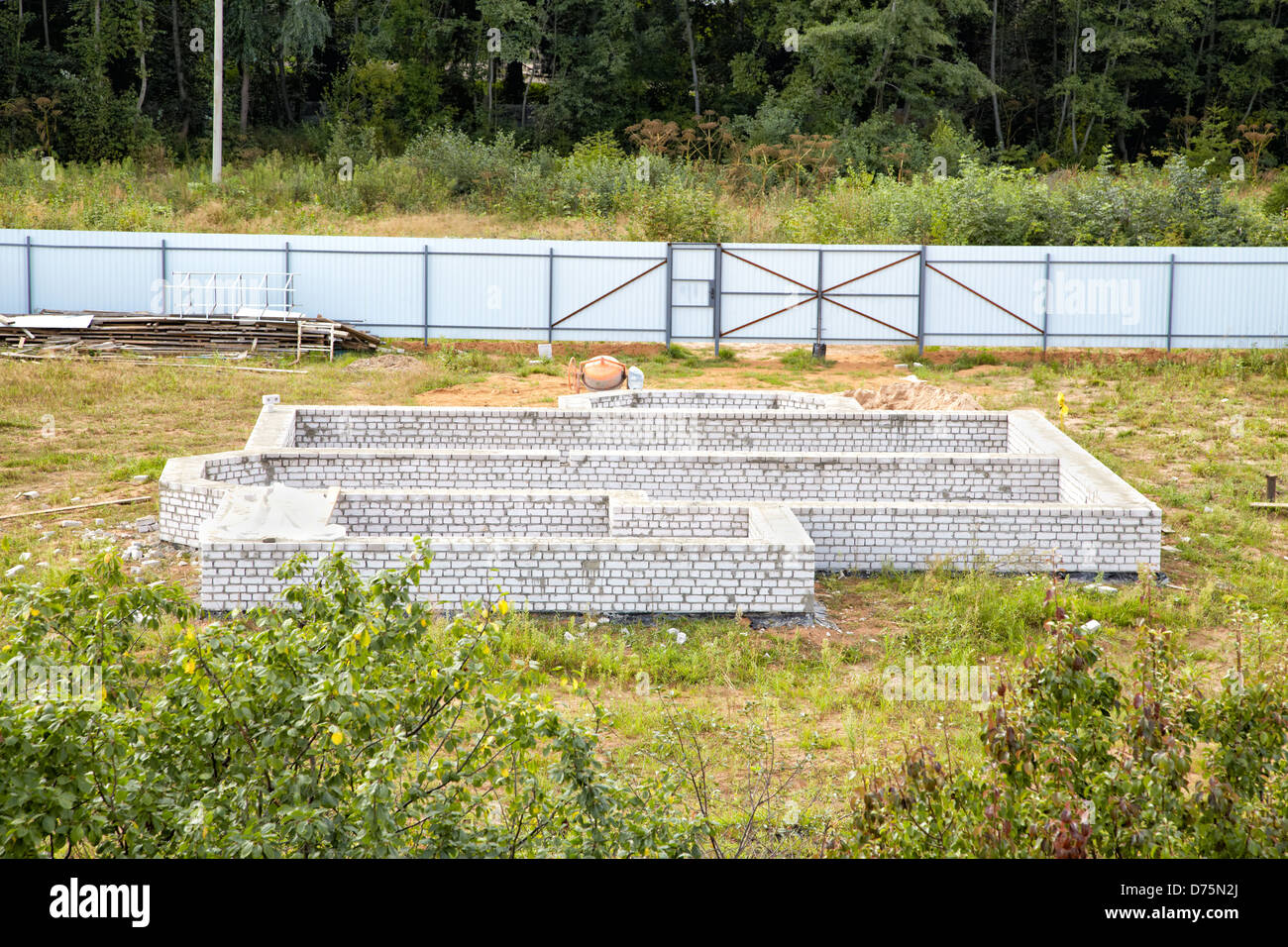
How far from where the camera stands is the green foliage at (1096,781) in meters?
3.92

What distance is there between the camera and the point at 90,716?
3.89 m

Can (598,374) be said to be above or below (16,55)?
below

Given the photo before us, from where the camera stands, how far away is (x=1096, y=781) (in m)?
4.22

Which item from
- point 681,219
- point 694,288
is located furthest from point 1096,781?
point 681,219

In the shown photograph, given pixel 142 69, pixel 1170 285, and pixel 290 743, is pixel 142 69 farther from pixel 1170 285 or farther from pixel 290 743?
pixel 290 743

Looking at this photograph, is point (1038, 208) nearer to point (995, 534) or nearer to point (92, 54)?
point (995, 534)

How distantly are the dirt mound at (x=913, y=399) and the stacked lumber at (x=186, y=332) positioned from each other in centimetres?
864

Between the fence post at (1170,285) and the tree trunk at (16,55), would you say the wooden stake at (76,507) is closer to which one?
the fence post at (1170,285)

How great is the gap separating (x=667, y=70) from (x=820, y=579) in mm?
33185

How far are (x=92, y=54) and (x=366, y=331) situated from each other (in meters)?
19.1

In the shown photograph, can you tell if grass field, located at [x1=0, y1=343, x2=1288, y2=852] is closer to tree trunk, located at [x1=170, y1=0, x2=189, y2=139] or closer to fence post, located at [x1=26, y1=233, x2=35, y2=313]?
fence post, located at [x1=26, y1=233, x2=35, y2=313]

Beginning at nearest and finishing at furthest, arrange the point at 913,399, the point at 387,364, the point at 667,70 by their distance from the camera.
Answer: the point at 913,399 → the point at 387,364 → the point at 667,70

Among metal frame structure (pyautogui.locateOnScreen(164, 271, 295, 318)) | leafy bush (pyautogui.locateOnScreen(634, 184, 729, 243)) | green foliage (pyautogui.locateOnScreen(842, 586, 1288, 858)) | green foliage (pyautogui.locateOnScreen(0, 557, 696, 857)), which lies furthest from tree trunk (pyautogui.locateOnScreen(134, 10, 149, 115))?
green foliage (pyautogui.locateOnScreen(842, 586, 1288, 858))
